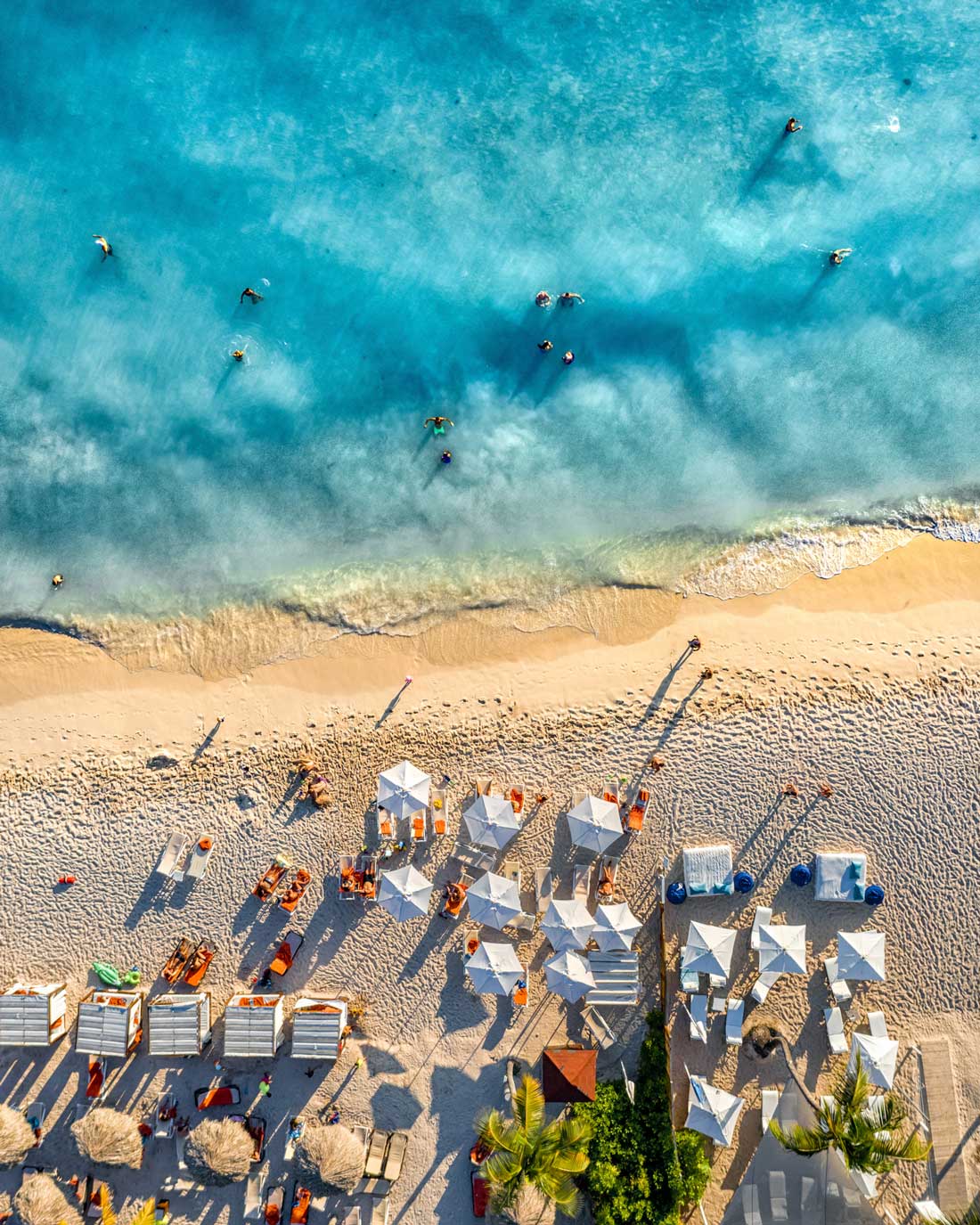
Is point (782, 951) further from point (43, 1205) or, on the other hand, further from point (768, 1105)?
point (43, 1205)

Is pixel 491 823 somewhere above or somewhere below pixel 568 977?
above

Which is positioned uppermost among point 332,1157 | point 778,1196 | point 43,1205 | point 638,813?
point 638,813

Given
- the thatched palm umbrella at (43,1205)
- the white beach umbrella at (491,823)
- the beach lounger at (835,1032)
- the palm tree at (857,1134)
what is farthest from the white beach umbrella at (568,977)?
the thatched palm umbrella at (43,1205)

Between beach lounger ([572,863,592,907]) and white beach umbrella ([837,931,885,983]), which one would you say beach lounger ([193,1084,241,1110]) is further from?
white beach umbrella ([837,931,885,983])

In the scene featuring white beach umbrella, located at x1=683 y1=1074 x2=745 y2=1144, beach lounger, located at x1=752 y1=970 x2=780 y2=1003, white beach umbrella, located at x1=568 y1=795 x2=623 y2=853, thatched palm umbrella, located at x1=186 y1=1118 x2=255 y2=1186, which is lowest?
thatched palm umbrella, located at x1=186 y1=1118 x2=255 y2=1186

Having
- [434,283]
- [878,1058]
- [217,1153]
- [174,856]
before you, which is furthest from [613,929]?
[434,283]

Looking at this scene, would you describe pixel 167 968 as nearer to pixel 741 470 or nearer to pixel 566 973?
pixel 566 973

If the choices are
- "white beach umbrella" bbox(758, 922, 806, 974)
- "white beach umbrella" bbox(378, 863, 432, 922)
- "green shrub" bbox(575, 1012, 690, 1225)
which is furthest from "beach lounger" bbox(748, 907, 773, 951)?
"white beach umbrella" bbox(378, 863, 432, 922)
